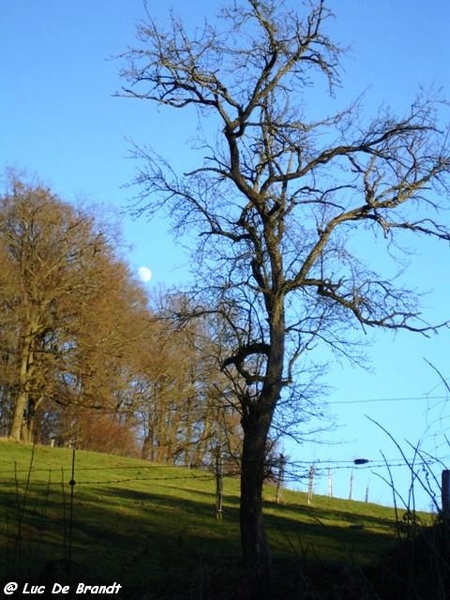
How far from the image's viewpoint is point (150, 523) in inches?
938

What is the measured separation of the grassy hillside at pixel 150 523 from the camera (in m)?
13.8

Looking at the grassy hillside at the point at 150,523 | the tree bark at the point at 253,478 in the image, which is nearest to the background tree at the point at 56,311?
the grassy hillside at the point at 150,523

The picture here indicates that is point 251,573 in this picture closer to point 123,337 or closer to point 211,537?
point 211,537

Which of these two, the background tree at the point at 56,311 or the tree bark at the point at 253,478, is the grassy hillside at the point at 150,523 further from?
the background tree at the point at 56,311

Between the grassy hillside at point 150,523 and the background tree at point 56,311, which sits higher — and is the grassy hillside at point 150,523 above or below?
below

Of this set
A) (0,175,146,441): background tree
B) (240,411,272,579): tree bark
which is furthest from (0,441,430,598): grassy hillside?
(0,175,146,441): background tree

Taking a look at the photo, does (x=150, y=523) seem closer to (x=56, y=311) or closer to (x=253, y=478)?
(x=253, y=478)

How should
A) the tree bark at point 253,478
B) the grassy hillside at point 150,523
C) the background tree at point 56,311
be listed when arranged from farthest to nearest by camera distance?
the background tree at point 56,311 < the tree bark at point 253,478 < the grassy hillside at point 150,523

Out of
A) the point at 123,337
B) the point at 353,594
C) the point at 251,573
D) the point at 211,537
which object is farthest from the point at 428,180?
the point at 123,337

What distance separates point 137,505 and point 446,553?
75.9ft

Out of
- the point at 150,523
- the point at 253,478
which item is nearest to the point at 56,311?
the point at 150,523

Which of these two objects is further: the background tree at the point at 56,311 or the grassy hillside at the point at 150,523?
the background tree at the point at 56,311

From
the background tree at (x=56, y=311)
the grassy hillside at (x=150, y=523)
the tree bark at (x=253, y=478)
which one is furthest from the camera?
the background tree at (x=56, y=311)

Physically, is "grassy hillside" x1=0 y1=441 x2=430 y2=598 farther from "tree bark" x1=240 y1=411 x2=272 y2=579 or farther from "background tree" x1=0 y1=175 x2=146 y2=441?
"background tree" x1=0 y1=175 x2=146 y2=441
